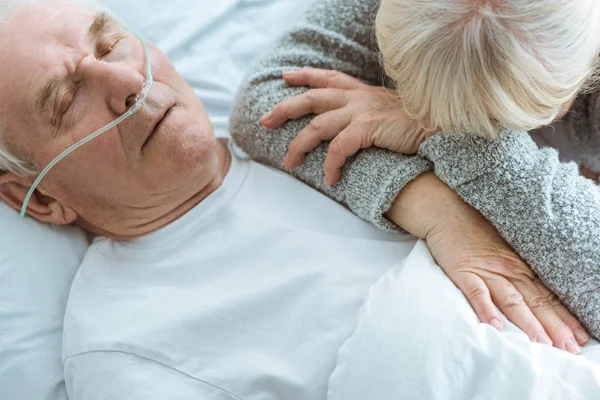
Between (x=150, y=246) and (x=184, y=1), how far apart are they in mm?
758

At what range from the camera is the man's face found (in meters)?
1.16

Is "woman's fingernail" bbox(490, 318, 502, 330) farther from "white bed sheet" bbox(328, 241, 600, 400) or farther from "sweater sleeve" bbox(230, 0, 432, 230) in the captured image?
"sweater sleeve" bbox(230, 0, 432, 230)

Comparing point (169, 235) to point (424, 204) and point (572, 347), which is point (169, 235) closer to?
point (424, 204)

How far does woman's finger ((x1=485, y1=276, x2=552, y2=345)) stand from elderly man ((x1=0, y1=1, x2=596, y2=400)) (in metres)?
0.05

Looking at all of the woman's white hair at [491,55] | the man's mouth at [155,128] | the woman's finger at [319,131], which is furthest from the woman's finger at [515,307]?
the man's mouth at [155,128]

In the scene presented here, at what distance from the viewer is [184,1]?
1.71 meters

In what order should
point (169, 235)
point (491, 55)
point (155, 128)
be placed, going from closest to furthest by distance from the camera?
point (491, 55) < point (155, 128) < point (169, 235)

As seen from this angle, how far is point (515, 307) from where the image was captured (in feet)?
3.38

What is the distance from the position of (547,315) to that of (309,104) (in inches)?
24.0

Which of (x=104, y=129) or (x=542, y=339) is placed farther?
(x=104, y=129)

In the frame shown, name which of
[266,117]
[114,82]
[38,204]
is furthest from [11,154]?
[266,117]

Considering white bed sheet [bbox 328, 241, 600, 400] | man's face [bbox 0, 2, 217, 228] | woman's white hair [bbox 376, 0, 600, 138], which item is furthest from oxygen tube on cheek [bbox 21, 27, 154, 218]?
white bed sheet [bbox 328, 241, 600, 400]

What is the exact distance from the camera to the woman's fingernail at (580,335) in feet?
3.36

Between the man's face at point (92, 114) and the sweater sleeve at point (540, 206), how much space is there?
1.75 feet
